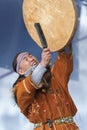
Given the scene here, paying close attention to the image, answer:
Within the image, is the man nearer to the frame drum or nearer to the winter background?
the frame drum

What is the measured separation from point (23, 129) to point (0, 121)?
12 centimetres

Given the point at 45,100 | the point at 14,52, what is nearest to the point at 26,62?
the point at 45,100

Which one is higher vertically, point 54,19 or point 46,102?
point 54,19

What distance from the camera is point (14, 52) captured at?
2684mm

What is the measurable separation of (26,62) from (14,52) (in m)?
0.80

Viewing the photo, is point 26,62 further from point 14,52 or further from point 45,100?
point 14,52

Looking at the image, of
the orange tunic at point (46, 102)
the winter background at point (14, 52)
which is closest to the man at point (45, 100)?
the orange tunic at point (46, 102)

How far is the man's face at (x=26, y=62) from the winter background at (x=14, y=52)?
0.62 metres

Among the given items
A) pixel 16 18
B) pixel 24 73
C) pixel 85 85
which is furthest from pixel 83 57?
pixel 24 73

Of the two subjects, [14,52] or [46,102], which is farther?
[14,52]

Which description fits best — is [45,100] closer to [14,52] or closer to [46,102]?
[46,102]

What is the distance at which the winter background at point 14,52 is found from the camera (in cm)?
257

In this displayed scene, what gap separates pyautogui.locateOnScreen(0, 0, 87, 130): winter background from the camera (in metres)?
2.57

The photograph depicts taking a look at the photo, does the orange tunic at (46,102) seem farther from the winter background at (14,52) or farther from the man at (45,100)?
the winter background at (14,52)
